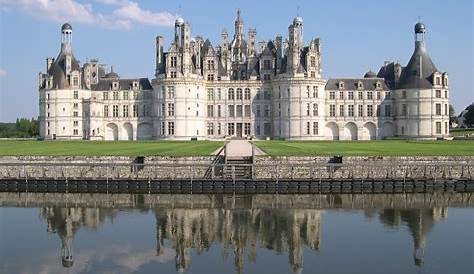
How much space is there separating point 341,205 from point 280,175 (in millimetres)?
7993

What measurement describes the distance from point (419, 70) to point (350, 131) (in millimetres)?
12544

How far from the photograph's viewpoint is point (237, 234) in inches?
898

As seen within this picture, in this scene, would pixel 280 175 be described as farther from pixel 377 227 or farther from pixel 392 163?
pixel 377 227

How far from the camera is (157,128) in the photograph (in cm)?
8119

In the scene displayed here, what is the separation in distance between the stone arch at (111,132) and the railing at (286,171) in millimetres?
47241

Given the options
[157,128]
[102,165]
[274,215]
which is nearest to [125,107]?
[157,128]

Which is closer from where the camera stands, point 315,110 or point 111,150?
point 111,150

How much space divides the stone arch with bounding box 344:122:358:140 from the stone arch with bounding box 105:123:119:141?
108 ft

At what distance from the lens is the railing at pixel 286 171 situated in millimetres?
37344

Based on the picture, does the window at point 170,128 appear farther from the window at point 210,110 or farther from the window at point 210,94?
the window at point 210,94

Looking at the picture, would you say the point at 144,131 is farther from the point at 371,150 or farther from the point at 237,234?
the point at 237,234

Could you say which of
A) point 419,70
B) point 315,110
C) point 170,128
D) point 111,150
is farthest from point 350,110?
point 111,150

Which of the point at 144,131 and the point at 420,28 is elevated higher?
the point at 420,28

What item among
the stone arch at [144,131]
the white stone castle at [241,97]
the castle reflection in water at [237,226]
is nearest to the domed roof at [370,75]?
the white stone castle at [241,97]
